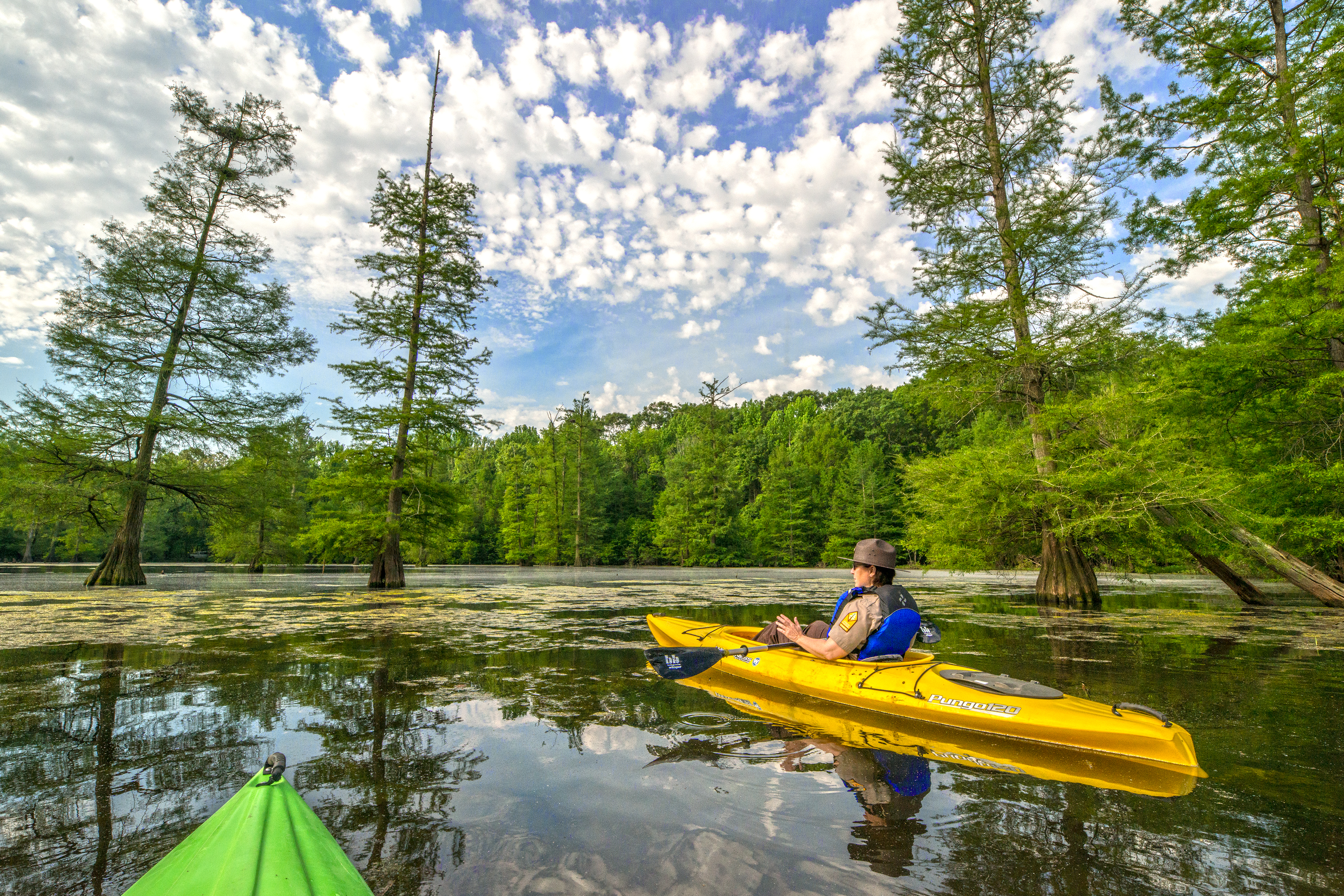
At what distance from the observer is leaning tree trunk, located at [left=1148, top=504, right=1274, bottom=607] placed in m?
10.4

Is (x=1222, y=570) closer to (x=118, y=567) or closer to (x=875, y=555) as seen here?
(x=875, y=555)

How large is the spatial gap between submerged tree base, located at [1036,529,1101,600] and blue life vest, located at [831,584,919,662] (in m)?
8.85

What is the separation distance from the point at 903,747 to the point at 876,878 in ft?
5.26

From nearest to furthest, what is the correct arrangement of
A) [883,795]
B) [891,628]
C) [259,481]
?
[883,795] → [891,628] → [259,481]

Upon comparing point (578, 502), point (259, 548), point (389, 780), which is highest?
point (578, 502)

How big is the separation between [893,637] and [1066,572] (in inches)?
373

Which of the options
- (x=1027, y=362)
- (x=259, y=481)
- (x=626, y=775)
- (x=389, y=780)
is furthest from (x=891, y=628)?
(x=259, y=481)

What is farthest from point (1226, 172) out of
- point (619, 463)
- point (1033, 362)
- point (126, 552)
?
point (619, 463)

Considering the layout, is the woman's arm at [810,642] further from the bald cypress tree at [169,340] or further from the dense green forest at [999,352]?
the bald cypress tree at [169,340]

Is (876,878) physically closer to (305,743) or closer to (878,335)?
(305,743)

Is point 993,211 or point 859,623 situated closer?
point 859,623

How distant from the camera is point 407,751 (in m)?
3.00

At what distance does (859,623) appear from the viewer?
4.25 metres

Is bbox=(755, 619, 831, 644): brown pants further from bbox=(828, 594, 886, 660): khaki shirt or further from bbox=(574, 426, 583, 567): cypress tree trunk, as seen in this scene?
bbox=(574, 426, 583, 567): cypress tree trunk
